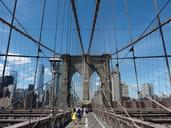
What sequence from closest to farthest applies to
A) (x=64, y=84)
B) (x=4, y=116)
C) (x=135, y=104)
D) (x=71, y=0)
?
(x=4, y=116), (x=71, y=0), (x=135, y=104), (x=64, y=84)

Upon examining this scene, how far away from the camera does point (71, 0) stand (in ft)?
34.4

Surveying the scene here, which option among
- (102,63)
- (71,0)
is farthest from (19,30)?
(102,63)

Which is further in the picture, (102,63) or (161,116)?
(102,63)

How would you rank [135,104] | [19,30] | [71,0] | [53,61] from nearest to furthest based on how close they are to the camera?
[53,61]
[71,0]
[19,30]
[135,104]

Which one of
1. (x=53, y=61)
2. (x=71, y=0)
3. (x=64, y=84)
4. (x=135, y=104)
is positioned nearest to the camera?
(x=53, y=61)

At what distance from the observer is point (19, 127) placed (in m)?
2.87

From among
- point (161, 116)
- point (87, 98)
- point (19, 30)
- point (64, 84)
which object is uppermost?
point (19, 30)

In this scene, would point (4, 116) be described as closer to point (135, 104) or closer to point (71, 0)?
point (71, 0)

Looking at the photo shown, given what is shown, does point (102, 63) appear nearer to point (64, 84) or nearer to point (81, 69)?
point (81, 69)

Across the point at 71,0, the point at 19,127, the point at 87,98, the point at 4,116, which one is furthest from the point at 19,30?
the point at 87,98

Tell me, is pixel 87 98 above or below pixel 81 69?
below

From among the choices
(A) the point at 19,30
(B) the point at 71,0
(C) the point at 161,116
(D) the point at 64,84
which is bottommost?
(C) the point at 161,116

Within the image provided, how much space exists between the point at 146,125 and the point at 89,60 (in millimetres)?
24718

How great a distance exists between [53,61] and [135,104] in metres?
16.9
